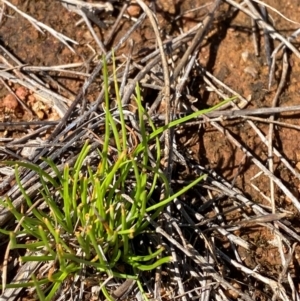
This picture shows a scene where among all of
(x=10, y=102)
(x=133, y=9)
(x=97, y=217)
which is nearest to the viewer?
(x=97, y=217)

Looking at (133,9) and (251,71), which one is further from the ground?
(133,9)

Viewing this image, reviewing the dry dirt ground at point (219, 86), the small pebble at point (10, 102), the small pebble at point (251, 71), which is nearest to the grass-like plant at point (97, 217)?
the dry dirt ground at point (219, 86)

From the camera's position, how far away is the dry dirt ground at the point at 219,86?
1652 mm

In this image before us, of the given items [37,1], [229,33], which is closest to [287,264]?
[229,33]

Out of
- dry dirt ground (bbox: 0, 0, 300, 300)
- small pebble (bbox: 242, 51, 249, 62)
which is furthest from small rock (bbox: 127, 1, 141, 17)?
small pebble (bbox: 242, 51, 249, 62)

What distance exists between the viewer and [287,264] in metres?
1.54

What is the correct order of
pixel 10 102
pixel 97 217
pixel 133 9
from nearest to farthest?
pixel 97 217 → pixel 10 102 → pixel 133 9

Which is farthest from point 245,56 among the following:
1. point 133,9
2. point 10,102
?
point 10,102

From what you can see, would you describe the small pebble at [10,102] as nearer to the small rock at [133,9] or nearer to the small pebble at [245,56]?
the small rock at [133,9]

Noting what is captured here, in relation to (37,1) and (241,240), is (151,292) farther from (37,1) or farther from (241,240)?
(37,1)

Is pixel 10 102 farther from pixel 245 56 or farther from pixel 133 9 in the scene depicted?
pixel 245 56

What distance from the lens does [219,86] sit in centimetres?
184

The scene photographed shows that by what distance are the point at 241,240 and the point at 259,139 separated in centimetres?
33

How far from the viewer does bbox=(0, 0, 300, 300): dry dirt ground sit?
165 cm
